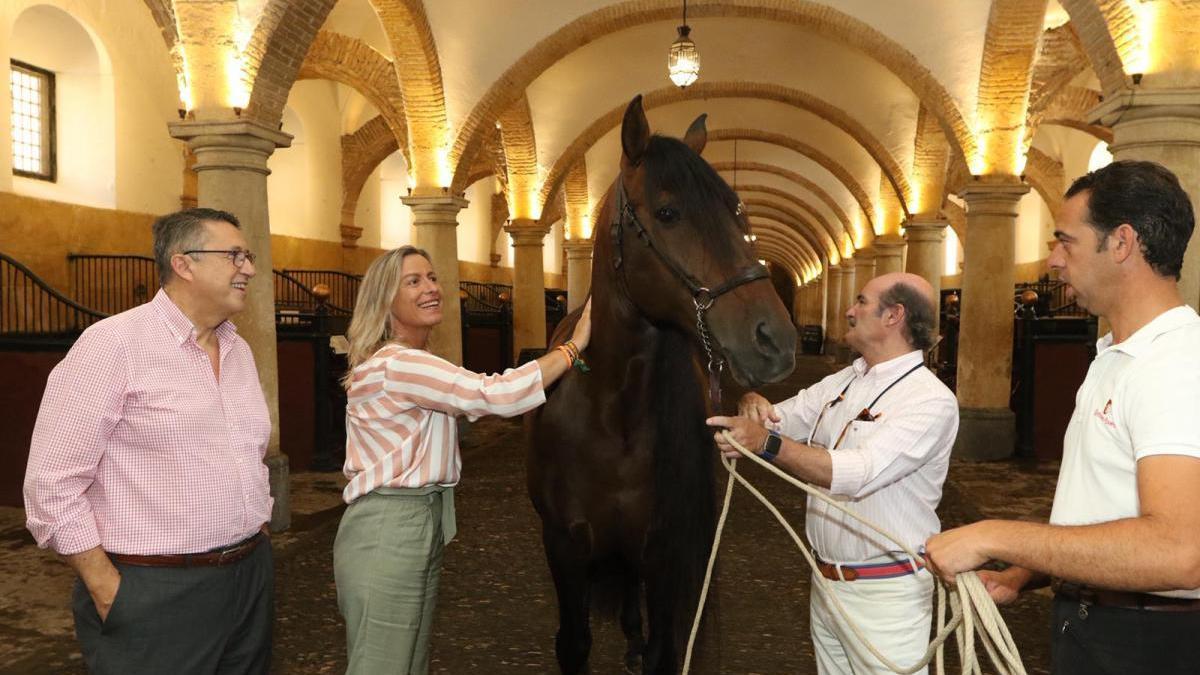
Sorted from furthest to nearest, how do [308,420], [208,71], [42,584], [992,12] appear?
[992,12] → [308,420] → [208,71] → [42,584]

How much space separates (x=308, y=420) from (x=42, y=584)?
147 inches

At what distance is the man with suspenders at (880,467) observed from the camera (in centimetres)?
222

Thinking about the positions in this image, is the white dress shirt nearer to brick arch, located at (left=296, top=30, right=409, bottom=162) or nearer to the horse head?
the horse head

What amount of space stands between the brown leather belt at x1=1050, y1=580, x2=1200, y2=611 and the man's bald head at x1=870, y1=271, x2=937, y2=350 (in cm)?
90

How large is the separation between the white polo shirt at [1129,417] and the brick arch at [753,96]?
14.4 meters

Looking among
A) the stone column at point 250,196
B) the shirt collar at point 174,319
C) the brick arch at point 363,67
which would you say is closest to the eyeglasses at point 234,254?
the shirt collar at point 174,319

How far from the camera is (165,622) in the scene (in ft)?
6.93

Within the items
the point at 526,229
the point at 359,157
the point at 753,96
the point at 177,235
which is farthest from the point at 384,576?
the point at 359,157

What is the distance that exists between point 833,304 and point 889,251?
11.1 metres

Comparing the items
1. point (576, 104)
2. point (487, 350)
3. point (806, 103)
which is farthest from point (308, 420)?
point (806, 103)

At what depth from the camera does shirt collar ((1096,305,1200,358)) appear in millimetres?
1562

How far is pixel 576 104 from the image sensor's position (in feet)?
50.4

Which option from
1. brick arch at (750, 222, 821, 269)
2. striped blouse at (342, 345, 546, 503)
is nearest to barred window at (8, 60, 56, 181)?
striped blouse at (342, 345, 546, 503)

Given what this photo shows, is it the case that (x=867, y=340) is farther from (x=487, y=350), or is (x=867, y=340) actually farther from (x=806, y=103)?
(x=806, y=103)
